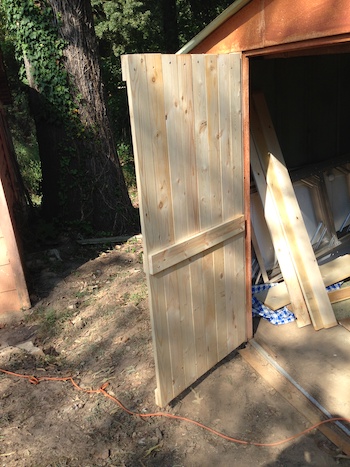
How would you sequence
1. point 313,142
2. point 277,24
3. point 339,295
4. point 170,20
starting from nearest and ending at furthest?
point 277,24
point 339,295
point 313,142
point 170,20

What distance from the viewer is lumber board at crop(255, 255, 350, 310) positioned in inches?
173

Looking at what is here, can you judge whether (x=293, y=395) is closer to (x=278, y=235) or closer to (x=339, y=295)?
(x=339, y=295)

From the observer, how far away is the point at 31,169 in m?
12.0

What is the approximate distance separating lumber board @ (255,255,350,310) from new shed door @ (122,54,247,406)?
921mm

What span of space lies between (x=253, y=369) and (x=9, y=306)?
299 centimetres

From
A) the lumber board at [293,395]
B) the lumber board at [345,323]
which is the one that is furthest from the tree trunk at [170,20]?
the lumber board at [293,395]

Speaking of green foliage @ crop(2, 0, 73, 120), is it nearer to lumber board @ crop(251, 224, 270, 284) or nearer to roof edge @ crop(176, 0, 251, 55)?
roof edge @ crop(176, 0, 251, 55)

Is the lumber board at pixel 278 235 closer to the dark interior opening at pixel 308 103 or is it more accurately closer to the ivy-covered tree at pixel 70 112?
the dark interior opening at pixel 308 103

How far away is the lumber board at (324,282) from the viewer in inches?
173

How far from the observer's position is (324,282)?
179 inches

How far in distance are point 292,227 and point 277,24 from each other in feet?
6.55

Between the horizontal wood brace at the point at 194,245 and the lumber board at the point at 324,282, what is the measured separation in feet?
4.22

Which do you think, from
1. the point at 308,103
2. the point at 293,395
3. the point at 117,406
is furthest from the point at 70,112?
the point at 293,395

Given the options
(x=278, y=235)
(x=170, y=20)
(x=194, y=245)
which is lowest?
(x=278, y=235)
